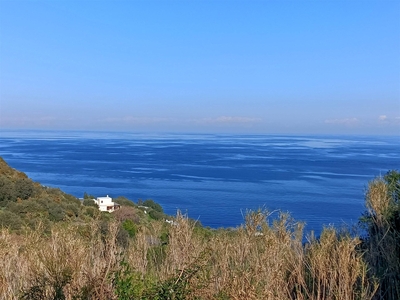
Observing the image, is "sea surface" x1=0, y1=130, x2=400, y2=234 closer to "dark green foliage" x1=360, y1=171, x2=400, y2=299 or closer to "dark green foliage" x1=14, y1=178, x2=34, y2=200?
"dark green foliage" x1=14, y1=178, x2=34, y2=200

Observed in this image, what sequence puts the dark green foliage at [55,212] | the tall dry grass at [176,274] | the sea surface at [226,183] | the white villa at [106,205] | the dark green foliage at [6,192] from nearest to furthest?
1. the tall dry grass at [176,274]
2. the dark green foliage at [55,212]
3. the dark green foliage at [6,192]
4. the white villa at [106,205]
5. the sea surface at [226,183]

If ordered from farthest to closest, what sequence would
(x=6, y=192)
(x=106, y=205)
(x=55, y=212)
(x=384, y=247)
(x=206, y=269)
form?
(x=106, y=205), (x=6, y=192), (x=55, y=212), (x=384, y=247), (x=206, y=269)

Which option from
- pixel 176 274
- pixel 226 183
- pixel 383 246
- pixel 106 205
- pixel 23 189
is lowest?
pixel 226 183

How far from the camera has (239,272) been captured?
11.3 feet

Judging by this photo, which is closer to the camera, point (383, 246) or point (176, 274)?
point (176, 274)

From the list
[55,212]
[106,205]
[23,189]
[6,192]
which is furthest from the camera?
[106,205]

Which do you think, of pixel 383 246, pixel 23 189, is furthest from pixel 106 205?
pixel 383 246

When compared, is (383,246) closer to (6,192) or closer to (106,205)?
(6,192)

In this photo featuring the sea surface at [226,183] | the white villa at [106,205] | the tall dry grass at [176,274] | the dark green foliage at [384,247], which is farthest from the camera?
the sea surface at [226,183]

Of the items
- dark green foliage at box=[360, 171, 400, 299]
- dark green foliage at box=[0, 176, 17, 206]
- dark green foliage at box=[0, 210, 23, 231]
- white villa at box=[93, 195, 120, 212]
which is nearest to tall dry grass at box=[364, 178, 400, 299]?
dark green foliage at box=[360, 171, 400, 299]

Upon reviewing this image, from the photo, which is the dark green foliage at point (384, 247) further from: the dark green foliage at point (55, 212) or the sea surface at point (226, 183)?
the sea surface at point (226, 183)

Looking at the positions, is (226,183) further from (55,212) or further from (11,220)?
(11,220)

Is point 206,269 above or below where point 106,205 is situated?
above

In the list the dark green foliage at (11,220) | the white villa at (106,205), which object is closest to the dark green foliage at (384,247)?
the dark green foliage at (11,220)
